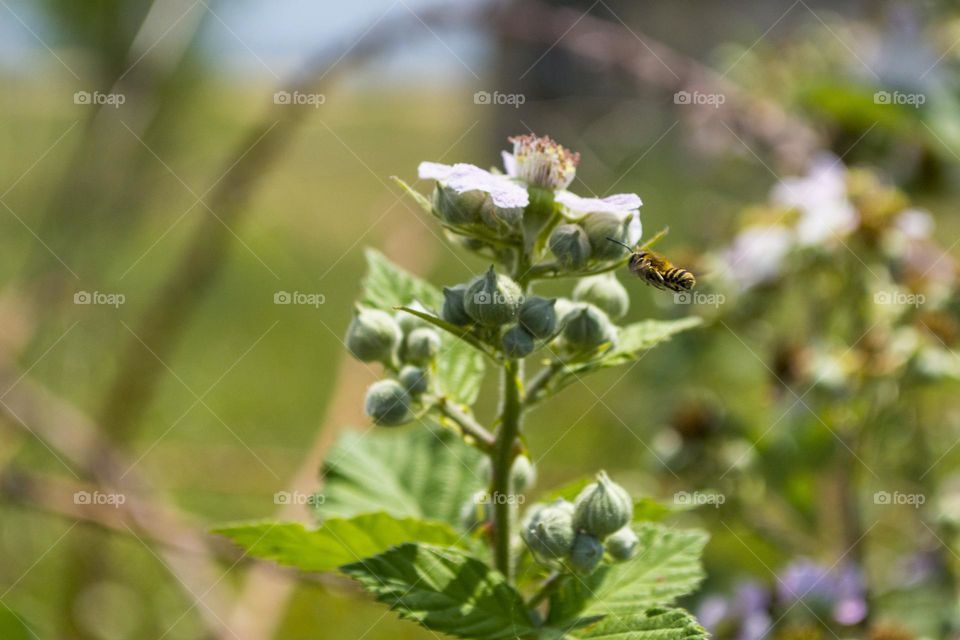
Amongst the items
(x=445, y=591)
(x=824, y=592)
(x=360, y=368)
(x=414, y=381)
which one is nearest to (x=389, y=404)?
(x=414, y=381)

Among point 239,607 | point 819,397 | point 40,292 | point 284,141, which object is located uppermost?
point 284,141

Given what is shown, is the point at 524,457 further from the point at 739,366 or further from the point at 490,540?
the point at 739,366

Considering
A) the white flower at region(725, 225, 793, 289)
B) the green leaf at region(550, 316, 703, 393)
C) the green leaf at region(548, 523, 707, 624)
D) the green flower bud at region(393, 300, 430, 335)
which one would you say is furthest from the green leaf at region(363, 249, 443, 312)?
the white flower at region(725, 225, 793, 289)

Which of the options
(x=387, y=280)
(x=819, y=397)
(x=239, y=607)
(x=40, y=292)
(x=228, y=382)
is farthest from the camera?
(x=228, y=382)

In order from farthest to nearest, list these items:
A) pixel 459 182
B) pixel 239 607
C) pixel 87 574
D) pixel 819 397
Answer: pixel 87 574 → pixel 239 607 → pixel 819 397 → pixel 459 182

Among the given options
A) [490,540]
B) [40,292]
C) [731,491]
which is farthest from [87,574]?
[490,540]

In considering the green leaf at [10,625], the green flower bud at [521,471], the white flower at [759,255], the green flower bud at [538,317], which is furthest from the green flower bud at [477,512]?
the white flower at [759,255]

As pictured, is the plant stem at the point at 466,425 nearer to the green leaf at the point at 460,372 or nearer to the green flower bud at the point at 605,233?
the green leaf at the point at 460,372

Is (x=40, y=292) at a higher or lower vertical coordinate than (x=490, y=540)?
higher
